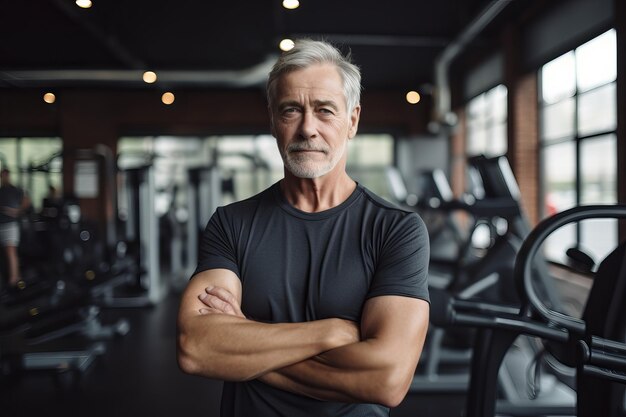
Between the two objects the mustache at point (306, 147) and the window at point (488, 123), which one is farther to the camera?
the window at point (488, 123)

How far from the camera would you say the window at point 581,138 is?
3686 mm

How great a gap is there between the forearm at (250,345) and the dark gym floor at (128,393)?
159 centimetres

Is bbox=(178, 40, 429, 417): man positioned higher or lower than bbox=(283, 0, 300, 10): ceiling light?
lower

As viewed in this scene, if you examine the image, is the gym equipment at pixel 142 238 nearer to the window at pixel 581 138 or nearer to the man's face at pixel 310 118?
the window at pixel 581 138

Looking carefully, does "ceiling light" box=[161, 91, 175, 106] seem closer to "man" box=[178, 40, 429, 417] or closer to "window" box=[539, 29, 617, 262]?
"window" box=[539, 29, 617, 262]

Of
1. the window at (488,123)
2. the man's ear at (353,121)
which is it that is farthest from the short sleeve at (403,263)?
the window at (488,123)

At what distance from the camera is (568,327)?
56.4 inches

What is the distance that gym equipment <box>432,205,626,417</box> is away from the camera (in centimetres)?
120

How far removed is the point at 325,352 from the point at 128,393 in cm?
205

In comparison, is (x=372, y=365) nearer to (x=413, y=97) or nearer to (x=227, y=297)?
(x=227, y=297)

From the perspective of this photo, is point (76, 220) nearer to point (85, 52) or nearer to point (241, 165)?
point (85, 52)

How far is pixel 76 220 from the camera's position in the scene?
12.0 ft

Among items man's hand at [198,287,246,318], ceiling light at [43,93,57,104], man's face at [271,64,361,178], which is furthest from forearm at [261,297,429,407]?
ceiling light at [43,93,57,104]

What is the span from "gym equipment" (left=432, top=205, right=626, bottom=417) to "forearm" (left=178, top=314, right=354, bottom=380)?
0.62 m
